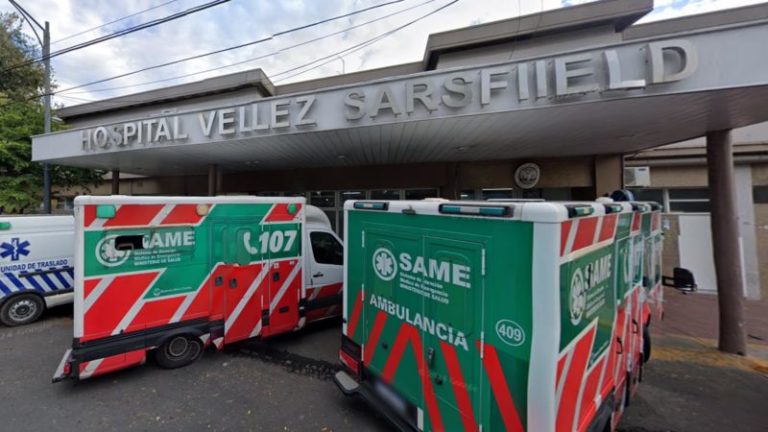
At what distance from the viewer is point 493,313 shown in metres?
2.10

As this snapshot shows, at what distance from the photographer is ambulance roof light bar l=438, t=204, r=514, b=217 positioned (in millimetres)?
2004

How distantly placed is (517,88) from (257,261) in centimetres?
479

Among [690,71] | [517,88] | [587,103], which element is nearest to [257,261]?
[517,88]

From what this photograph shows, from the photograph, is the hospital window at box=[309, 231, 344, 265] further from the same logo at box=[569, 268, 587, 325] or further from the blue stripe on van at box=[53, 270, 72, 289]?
the blue stripe on van at box=[53, 270, 72, 289]

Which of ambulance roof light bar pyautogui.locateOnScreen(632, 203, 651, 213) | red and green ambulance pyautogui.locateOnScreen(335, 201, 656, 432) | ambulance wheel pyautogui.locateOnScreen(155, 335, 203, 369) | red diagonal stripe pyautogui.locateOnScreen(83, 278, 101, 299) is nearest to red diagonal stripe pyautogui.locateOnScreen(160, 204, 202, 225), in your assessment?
red diagonal stripe pyautogui.locateOnScreen(83, 278, 101, 299)

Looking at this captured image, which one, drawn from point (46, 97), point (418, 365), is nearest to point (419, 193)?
point (418, 365)

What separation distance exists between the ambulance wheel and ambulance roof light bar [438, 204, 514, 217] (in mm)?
4163

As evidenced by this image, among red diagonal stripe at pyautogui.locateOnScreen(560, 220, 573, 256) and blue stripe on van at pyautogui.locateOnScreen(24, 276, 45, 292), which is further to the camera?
blue stripe on van at pyautogui.locateOnScreen(24, 276, 45, 292)

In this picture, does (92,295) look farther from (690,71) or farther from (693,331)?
(693,331)

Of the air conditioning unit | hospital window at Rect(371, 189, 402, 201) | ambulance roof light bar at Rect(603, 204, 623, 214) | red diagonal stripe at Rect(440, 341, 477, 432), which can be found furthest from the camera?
hospital window at Rect(371, 189, 402, 201)

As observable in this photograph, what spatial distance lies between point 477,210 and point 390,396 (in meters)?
2.01

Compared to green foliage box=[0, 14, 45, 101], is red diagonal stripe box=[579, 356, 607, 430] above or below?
below

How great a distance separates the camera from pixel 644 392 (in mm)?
3918

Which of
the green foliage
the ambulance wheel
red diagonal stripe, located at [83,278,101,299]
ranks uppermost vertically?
the green foliage
